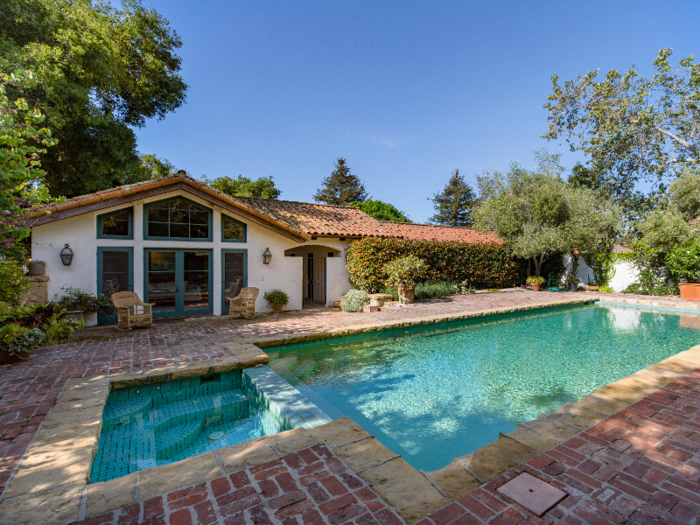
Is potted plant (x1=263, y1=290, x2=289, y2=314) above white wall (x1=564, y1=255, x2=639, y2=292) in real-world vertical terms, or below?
below

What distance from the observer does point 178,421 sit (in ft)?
15.5

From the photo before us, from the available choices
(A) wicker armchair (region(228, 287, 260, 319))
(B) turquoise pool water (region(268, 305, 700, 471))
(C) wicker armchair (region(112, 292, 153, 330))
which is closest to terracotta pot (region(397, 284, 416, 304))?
(B) turquoise pool water (region(268, 305, 700, 471))

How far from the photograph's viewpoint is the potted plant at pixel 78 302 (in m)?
8.43

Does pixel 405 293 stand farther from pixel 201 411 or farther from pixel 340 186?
pixel 340 186

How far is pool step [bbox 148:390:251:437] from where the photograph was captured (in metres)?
4.66

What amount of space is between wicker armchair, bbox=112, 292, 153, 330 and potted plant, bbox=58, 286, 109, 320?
0.61 m

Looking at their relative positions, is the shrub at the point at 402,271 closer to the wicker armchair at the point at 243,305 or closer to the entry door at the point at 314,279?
the entry door at the point at 314,279

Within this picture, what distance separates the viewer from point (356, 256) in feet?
43.0

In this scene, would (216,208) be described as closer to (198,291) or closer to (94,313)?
(198,291)

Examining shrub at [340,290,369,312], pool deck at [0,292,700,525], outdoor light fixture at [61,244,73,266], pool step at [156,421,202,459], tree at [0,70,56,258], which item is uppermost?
tree at [0,70,56,258]

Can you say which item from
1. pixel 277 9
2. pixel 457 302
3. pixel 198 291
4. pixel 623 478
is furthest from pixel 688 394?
pixel 277 9

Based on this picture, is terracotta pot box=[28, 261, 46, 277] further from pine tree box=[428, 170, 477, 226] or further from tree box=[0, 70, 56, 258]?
pine tree box=[428, 170, 477, 226]

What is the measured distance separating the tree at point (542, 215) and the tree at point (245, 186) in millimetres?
20937

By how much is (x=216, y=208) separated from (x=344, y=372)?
7184 mm
